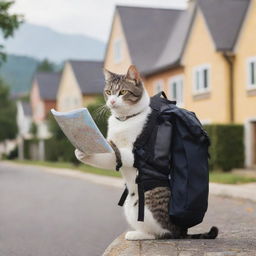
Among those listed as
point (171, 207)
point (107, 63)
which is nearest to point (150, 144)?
point (171, 207)

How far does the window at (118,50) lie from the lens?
118 ft

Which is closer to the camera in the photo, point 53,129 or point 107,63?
point 53,129

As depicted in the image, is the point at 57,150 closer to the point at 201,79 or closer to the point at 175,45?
the point at 175,45

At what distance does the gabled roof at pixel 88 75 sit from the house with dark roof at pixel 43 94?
31.0 ft

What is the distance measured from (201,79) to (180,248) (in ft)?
70.2

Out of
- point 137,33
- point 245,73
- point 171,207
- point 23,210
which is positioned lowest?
point 23,210

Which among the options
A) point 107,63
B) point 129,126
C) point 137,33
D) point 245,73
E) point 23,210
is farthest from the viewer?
point 107,63

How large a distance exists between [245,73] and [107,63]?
54.2 ft

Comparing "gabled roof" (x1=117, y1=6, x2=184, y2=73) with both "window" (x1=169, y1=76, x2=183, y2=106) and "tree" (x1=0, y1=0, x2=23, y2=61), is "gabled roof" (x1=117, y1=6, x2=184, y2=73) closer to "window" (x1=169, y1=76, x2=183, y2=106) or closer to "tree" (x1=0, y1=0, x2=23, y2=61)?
"window" (x1=169, y1=76, x2=183, y2=106)

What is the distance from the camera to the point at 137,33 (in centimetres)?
3525

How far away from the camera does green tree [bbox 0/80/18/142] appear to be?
54.4 meters

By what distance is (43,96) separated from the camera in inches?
2378

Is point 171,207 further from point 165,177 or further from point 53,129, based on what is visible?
point 53,129

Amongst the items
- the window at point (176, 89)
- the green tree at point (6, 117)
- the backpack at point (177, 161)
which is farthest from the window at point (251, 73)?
the green tree at point (6, 117)
